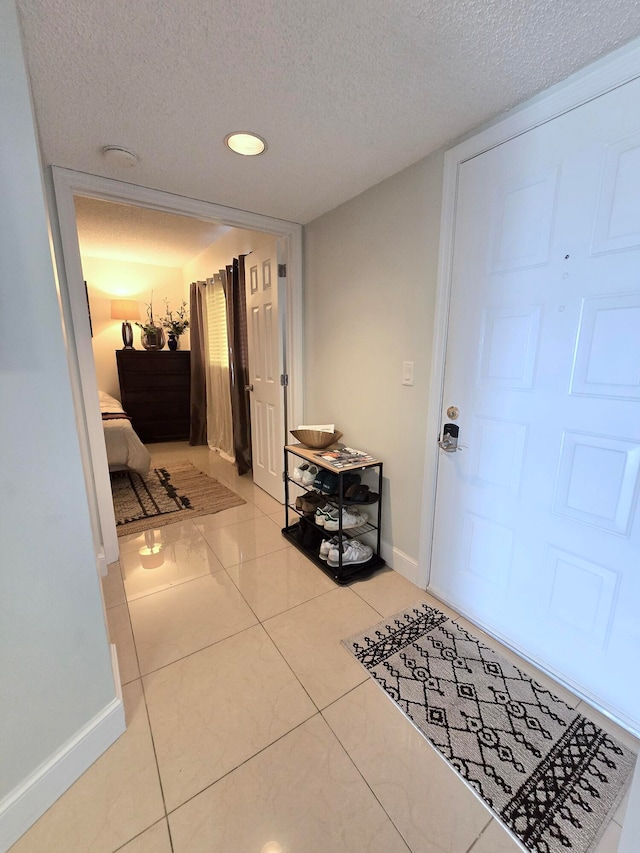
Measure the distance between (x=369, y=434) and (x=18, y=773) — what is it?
180 centimetres

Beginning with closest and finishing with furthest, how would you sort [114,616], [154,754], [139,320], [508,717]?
[154,754], [508,717], [114,616], [139,320]

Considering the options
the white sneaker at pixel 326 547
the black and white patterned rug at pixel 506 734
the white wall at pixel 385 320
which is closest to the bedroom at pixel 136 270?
the white wall at pixel 385 320

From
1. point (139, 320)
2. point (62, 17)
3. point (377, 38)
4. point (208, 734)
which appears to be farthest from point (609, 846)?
point (139, 320)

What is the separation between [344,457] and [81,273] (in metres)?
1.69

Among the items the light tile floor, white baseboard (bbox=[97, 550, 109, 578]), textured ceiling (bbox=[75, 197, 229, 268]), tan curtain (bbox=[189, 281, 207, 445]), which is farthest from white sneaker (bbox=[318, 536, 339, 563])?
tan curtain (bbox=[189, 281, 207, 445])

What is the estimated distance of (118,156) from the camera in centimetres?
157

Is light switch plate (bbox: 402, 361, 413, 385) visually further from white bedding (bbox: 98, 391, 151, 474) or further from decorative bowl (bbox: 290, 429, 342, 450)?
white bedding (bbox: 98, 391, 151, 474)

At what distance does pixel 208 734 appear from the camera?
1159mm

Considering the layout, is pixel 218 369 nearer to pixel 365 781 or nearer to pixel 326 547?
pixel 326 547

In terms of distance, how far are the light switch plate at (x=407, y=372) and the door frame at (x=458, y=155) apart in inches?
5.4

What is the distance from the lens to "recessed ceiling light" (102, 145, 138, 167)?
4.99 feet

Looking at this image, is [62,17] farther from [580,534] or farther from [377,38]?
[580,534]

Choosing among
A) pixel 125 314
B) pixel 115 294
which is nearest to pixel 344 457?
pixel 125 314

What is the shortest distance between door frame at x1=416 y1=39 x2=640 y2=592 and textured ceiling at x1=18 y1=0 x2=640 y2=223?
5 cm
